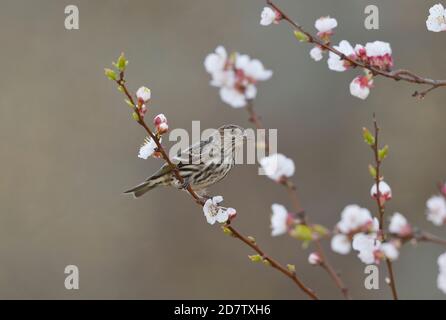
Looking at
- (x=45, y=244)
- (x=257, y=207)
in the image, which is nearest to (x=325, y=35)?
(x=257, y=207)

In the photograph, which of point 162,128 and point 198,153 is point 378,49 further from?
point 198,153

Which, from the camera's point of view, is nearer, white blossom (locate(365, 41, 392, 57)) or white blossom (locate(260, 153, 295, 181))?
white blossom (locate(260, 153, 295, 181))

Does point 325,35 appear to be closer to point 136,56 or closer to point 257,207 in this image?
point 257,207

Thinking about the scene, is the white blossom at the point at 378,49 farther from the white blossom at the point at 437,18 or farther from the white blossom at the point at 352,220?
the white blossom at the point at 352,220

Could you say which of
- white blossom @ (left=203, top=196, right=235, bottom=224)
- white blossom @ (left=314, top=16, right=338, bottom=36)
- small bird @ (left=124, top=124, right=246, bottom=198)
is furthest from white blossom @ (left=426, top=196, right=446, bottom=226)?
small bird @ (left=124, top=124, right=246, bottom=198)

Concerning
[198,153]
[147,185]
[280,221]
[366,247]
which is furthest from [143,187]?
[280,221]

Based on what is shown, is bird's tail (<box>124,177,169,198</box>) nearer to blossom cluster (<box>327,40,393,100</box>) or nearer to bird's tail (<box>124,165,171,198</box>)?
bird's tail (<box>124,165,171,198</box>)

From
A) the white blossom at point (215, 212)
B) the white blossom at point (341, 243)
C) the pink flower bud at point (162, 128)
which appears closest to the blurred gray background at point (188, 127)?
the white blossom at point (215, 212)
